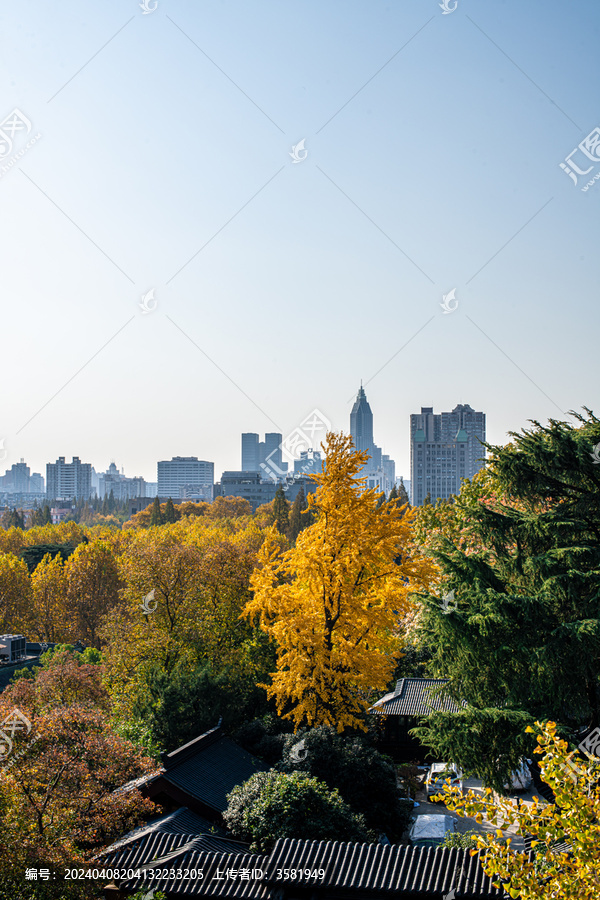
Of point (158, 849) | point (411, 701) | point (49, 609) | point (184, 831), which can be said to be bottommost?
point (411, 701)

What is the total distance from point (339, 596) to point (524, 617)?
4.92 m

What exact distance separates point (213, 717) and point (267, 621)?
11.7 feet

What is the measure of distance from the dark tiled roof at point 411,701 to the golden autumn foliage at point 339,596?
21.4 ft

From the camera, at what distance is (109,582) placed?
39.3 metres

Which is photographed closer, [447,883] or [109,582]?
[447,883]

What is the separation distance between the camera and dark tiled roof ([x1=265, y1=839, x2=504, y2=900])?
9.70 metres

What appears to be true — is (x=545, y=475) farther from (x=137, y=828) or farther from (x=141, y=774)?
(x=137, y=828)

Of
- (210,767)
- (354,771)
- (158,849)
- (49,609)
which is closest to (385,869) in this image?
(158,849)

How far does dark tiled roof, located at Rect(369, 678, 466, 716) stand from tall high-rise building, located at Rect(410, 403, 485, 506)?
448 feet

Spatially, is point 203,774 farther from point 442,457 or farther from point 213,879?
point 442,457

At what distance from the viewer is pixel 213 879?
34.0ft

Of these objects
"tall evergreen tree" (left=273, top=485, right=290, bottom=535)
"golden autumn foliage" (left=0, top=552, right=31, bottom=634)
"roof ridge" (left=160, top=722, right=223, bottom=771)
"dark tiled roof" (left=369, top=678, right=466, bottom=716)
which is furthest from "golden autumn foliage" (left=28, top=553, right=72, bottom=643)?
"tall evergreen tree" (left=273, top=485, right=290, bottom=535)

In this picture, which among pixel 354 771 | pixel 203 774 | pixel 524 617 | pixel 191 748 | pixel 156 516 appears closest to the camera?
pixel 524 617

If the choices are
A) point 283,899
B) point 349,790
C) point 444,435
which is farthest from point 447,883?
point 444,435
